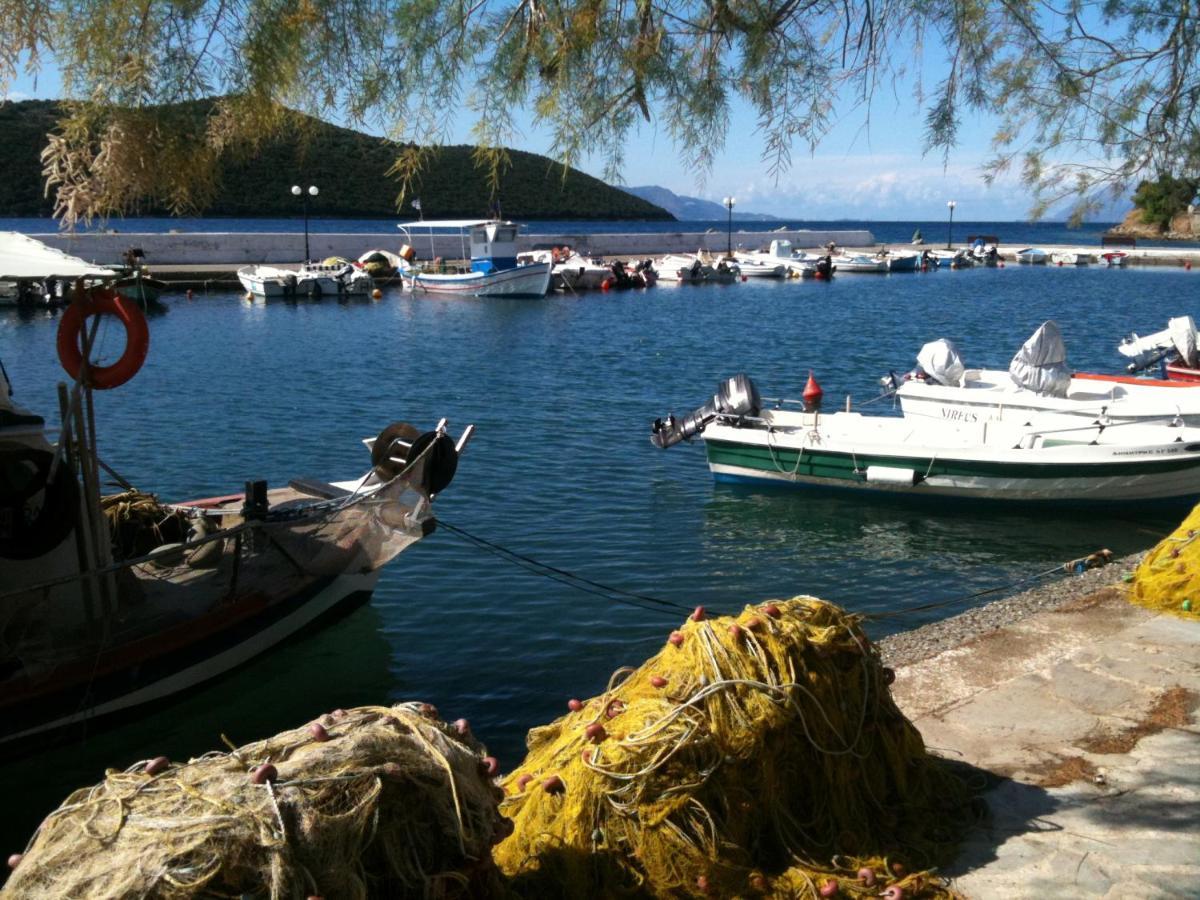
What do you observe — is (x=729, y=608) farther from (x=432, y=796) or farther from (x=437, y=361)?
(x=437, y=361)

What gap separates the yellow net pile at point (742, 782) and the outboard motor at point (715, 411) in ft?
40.0

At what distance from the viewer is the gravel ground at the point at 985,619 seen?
8367mm

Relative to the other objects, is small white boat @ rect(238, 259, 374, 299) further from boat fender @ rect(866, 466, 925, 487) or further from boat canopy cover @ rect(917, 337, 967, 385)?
boat fender @ rect(866, 466, 925, 487)

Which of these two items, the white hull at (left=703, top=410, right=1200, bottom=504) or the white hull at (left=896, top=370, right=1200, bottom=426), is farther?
the white hull at (left=896, top=370, right=1200, bottom=426)

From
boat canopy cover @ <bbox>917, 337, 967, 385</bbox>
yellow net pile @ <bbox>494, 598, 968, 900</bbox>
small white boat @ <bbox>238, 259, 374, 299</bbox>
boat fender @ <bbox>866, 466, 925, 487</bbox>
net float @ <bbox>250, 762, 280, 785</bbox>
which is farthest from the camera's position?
small white boat @ <bbox>238, 259, 374, 299</bbox>

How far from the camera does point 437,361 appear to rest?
31828mm

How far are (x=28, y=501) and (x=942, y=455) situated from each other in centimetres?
1200

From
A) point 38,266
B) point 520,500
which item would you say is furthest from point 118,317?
point 520,500

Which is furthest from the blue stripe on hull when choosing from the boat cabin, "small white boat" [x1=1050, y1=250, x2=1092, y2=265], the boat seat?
"small white boat" [x1=1050, y1=250, x2=1092, y2=265]

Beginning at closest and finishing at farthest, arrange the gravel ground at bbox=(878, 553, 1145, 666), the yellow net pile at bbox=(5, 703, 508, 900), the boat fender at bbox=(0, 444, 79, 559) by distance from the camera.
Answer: the yellow net pile at bbox=(5, 703, 508, 900) → the boat fender at bbox=(0, 444, 79, 559) → the gravel ground at bbox=(878, 553, 1145, 666)

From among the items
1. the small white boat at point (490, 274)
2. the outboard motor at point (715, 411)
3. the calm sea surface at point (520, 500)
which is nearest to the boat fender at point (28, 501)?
the calm sea surface at point (520, 500)

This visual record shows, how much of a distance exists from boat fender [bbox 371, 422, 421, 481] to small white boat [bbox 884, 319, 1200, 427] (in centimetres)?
987

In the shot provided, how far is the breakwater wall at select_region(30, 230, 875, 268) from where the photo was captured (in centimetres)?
5409

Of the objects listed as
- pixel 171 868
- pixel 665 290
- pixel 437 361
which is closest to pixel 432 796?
pixel 171 868
